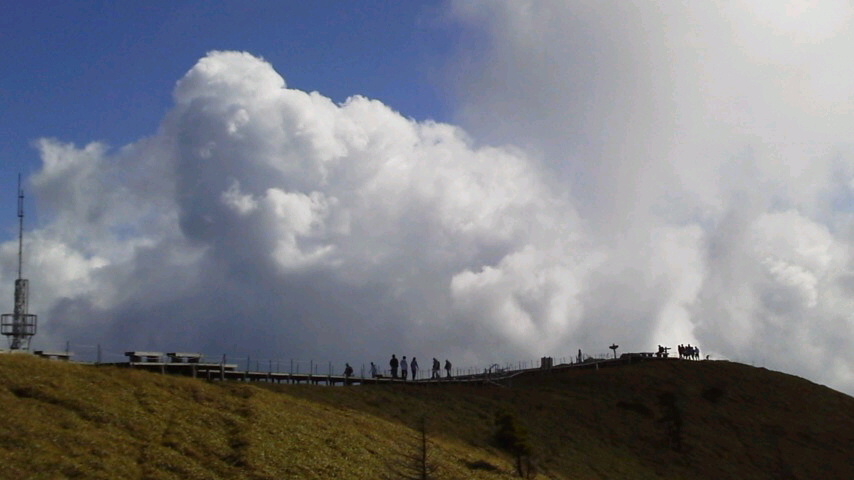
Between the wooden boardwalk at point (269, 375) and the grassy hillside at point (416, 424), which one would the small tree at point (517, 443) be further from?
the wooden boardwalk at point (269, 375)

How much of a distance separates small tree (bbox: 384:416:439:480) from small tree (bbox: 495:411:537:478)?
4.27m

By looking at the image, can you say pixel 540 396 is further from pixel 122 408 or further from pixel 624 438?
pixel 122 408

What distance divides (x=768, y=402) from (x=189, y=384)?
50343mm

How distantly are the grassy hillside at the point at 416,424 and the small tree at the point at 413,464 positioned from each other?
274mm

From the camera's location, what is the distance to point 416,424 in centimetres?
4772

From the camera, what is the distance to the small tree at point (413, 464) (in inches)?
1431

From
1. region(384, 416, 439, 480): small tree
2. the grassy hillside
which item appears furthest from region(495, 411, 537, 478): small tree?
region(384, 416, 439, 480): small tree

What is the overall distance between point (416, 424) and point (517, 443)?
670 cm

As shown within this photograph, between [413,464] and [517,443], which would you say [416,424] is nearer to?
[517,443]

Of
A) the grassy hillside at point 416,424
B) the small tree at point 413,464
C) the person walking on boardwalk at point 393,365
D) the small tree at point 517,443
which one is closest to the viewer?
the grassy hillside at point 416,424

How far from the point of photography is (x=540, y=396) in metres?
64.8

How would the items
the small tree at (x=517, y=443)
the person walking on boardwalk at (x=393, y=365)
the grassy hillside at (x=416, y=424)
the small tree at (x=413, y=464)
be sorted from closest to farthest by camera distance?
the grassy hillside at (x=416, y=424) → the small tree at (x=413, y=464) → the small tree at (x=517, y=443) → the person walking on boardwalk at (x=393, y=365)

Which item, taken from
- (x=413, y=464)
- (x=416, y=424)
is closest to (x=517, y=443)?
(x=416, y=424)

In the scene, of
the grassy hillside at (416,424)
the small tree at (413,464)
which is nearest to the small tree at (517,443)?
the grassy hillside at (416,424)
